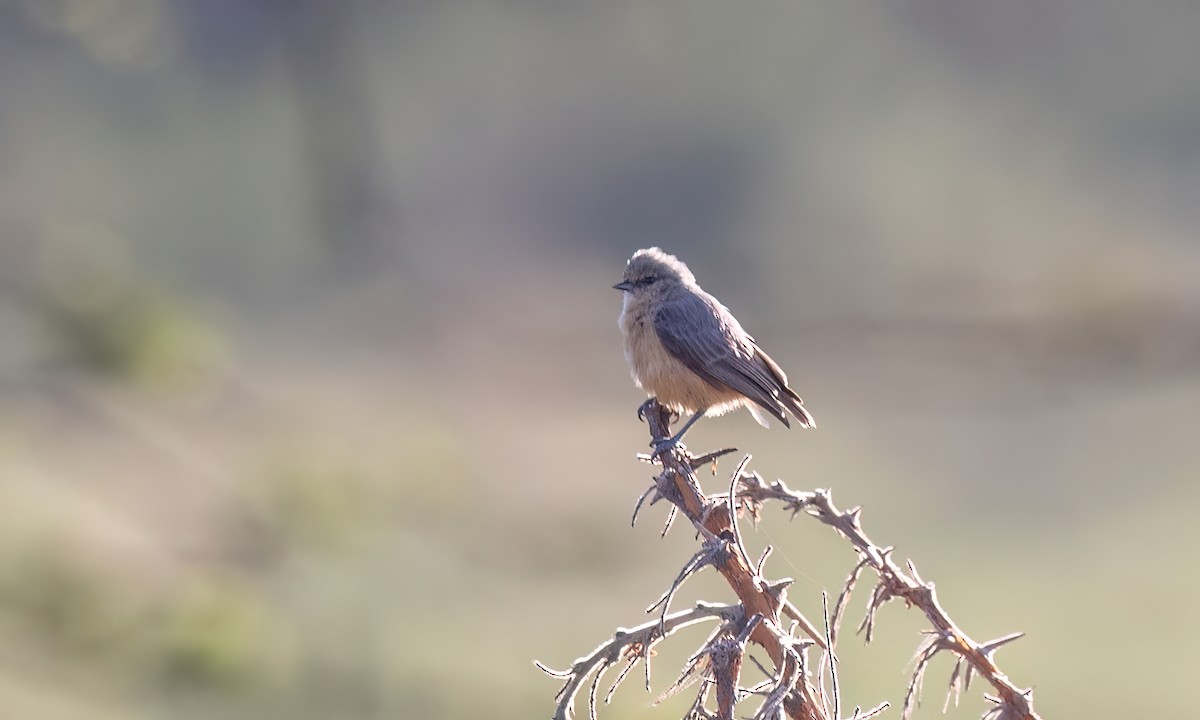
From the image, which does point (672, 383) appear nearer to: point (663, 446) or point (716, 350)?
point (716, 350)

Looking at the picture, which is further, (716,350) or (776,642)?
(716,350)

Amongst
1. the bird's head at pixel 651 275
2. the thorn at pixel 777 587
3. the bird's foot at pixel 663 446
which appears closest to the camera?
the thorn at pixel 777 587

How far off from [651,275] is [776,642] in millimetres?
3013

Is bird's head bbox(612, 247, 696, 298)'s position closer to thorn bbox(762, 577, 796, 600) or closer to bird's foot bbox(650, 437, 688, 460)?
bird's foot bbox(650, 437, 688, 460)

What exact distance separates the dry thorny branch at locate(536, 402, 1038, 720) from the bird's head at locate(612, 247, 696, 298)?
2.64m

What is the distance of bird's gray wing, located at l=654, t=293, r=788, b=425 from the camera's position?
425 cm

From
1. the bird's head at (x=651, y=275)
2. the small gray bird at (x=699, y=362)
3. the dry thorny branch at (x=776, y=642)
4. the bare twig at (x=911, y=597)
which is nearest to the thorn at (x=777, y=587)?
the dry thorny branch at (x=776, y=642)

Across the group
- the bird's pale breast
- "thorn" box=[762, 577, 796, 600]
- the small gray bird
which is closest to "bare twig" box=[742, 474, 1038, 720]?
"thorn" box=[762, 577, 796, 600]

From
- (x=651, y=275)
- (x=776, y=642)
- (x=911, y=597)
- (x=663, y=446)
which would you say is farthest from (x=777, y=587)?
(x=651, y=275)

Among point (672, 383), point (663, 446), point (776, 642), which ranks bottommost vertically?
point (776, 642)

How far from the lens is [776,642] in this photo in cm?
209

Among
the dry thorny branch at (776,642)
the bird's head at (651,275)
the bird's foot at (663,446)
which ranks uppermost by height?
the bird's head at (651,275)

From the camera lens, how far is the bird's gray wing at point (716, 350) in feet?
13.9

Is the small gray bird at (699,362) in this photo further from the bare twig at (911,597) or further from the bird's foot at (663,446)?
the bare twig at (911,597)
